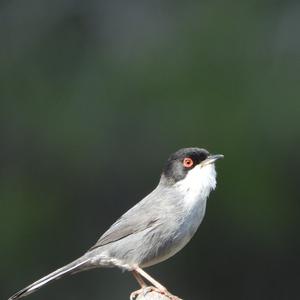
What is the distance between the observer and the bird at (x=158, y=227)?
9031 mm

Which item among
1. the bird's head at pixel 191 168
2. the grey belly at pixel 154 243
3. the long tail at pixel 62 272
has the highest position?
the bird's head at pixel 191 168

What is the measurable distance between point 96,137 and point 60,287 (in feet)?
6.36

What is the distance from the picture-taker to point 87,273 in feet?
49.0

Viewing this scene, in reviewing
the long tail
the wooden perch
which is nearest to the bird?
the long tail

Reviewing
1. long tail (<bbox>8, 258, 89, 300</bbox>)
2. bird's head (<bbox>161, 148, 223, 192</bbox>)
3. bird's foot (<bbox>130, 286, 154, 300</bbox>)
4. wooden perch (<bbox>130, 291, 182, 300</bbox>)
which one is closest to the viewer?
wooden perch (<bbox>130, 291, 182, 300</bbox>)

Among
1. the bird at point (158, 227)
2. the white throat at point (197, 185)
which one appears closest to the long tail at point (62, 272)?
the bird at point (158, 227)

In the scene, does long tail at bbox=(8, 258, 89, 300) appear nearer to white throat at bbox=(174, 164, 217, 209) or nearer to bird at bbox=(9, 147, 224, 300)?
bird at bbox=(9, 147, 224, 300)

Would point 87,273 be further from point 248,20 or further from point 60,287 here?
point 248,20

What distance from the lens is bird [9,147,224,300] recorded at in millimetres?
9031

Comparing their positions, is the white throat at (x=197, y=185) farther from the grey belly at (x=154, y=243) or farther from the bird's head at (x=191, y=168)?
the grey belly at (x=154, y=243)

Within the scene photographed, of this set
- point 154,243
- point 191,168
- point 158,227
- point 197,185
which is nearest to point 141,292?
point 154,243

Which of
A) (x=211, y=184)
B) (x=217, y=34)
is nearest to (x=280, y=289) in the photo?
(x=217, y=34)

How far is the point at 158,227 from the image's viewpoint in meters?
9.12

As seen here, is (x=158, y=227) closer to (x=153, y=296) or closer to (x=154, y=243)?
(x=154, y=243)
